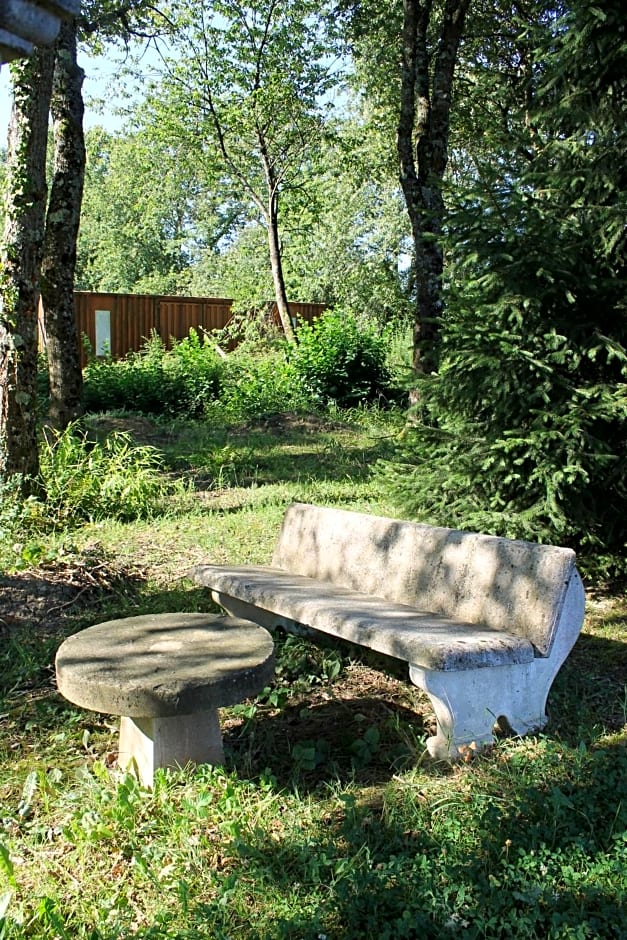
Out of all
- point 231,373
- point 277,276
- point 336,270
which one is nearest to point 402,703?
point 231,373

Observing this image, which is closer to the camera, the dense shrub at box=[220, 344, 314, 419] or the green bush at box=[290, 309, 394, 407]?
the dense shrub at box=[220, 344, 314, 419]

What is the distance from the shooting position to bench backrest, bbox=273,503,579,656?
375cm

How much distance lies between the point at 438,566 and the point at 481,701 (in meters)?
0.88

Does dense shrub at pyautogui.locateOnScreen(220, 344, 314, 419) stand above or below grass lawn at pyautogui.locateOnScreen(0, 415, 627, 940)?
above

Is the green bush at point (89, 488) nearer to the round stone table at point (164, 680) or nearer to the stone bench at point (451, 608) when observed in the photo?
the stone bench at point (451, 608)

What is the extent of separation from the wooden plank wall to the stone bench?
58.4 feet

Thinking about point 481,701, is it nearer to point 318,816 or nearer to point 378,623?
point 378,623

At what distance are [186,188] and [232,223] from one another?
4467mm

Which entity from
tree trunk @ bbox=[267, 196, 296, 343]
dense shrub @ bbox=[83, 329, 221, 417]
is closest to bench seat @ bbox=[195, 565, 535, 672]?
dense shrub @ bbox=[83, 329, 221, 417]

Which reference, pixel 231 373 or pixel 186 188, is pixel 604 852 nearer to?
pixel 231 373

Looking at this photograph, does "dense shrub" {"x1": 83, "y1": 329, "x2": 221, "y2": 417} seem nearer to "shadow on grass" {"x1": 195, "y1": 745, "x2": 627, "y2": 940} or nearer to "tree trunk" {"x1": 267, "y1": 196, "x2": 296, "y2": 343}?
"tree trunk" {"x1": 267, "y1": 196, "x2": 296, "y2": 343}

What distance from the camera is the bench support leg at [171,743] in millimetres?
3342

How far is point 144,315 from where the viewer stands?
75.8 feet

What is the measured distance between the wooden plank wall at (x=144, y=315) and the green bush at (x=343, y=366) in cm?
656
